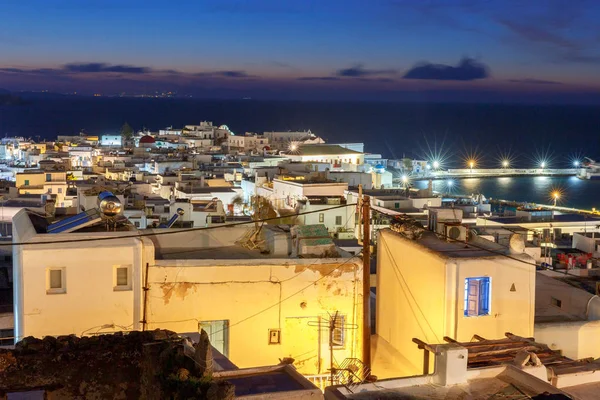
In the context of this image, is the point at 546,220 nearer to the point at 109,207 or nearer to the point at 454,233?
the point at 454,233

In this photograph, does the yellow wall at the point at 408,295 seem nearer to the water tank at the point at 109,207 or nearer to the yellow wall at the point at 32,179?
the water tank at the point at 109,207

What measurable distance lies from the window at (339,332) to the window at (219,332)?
1371 mm

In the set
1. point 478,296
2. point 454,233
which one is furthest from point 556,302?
point 478,296

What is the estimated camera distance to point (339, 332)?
9906 mm

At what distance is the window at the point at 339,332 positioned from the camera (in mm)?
9867

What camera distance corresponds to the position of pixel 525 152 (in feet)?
436

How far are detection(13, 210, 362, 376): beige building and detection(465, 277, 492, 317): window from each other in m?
1.46

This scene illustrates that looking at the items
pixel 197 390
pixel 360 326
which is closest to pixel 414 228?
pixel 360 326

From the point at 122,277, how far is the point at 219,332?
135cm

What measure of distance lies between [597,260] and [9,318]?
1495 centimetres

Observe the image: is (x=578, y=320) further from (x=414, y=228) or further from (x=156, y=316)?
(x=156, y=316)

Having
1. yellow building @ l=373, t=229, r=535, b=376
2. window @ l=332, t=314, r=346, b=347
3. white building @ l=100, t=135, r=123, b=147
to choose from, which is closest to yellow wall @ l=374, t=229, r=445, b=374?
yellow building @ l=373, t=229, r=535, b=376

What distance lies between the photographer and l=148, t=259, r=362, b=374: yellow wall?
941 centimetres

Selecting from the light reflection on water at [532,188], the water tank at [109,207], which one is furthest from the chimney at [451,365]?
the light reflection on water at [532,188]
